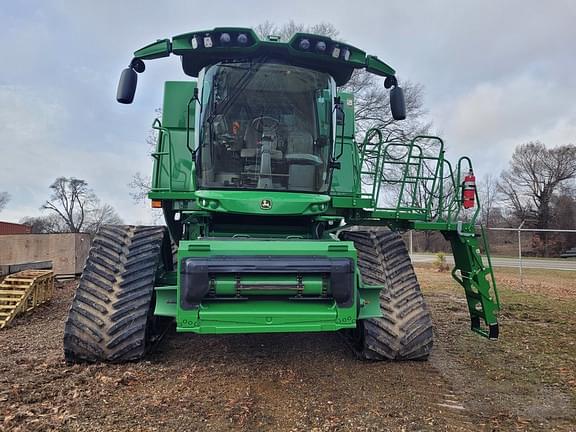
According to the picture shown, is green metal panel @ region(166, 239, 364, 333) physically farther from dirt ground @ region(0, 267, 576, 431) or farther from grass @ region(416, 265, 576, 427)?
grass @ region(416, 265, 576, 427)

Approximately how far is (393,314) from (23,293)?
6.34 metres

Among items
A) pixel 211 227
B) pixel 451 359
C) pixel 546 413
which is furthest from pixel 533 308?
pixel 211 227

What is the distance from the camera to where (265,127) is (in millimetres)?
4906

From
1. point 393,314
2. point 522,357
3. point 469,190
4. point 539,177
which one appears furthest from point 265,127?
point 539,177

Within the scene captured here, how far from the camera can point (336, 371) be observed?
4484mm

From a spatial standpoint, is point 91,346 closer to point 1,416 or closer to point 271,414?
point 1,416

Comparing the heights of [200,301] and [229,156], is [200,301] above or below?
below

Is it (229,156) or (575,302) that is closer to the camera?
(229,156)

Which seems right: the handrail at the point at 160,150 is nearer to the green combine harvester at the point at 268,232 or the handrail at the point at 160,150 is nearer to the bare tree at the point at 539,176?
the green combine harvester at the point at 268,232

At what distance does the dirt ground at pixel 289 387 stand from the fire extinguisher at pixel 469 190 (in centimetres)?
176

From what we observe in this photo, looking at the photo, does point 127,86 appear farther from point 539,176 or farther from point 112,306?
point 539,176

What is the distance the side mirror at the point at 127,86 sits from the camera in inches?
185

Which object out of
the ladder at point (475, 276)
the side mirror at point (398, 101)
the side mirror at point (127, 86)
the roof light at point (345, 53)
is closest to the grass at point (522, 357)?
the ladder at point (475, 276)

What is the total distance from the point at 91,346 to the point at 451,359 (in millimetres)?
3754
